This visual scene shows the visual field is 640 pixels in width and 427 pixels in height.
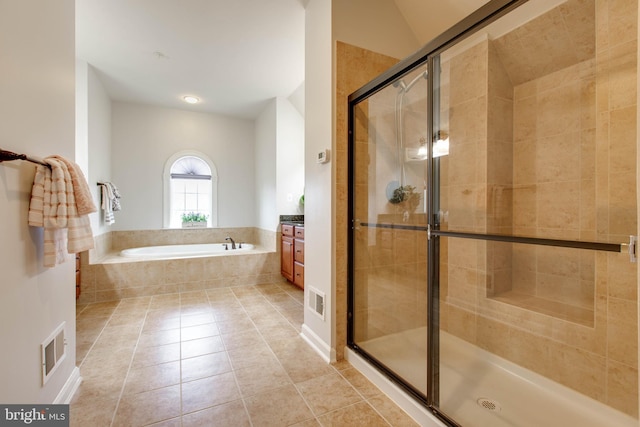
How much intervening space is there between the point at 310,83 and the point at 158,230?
379 cm

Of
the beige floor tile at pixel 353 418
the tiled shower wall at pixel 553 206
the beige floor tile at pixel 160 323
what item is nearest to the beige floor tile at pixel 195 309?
the beige floor tile at pixel 160 323

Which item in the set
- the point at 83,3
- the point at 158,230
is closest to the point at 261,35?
the point at 83,3

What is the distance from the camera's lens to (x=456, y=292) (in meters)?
2.22

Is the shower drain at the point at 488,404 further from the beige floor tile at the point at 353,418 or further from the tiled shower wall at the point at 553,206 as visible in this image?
the beige floor tile at the point at 353,418

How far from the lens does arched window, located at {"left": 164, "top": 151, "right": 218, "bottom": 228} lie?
4852 millimetres

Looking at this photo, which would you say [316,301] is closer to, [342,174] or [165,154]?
[342,174]

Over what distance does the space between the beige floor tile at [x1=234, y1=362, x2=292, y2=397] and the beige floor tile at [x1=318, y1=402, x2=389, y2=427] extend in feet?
1.27

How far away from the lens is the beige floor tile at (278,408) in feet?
4.91

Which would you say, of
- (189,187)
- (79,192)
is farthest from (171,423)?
(189,187)

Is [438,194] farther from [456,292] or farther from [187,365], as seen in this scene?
[187,365]

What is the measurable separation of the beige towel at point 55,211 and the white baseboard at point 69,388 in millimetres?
770

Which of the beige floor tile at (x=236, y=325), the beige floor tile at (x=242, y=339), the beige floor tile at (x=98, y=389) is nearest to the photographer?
the beige floor tile at (x=98, y=389)

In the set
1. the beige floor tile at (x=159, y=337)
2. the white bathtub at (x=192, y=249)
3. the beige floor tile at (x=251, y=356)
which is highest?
the white bathtub at (x=192, y=249)

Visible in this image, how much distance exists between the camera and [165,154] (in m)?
4.82
